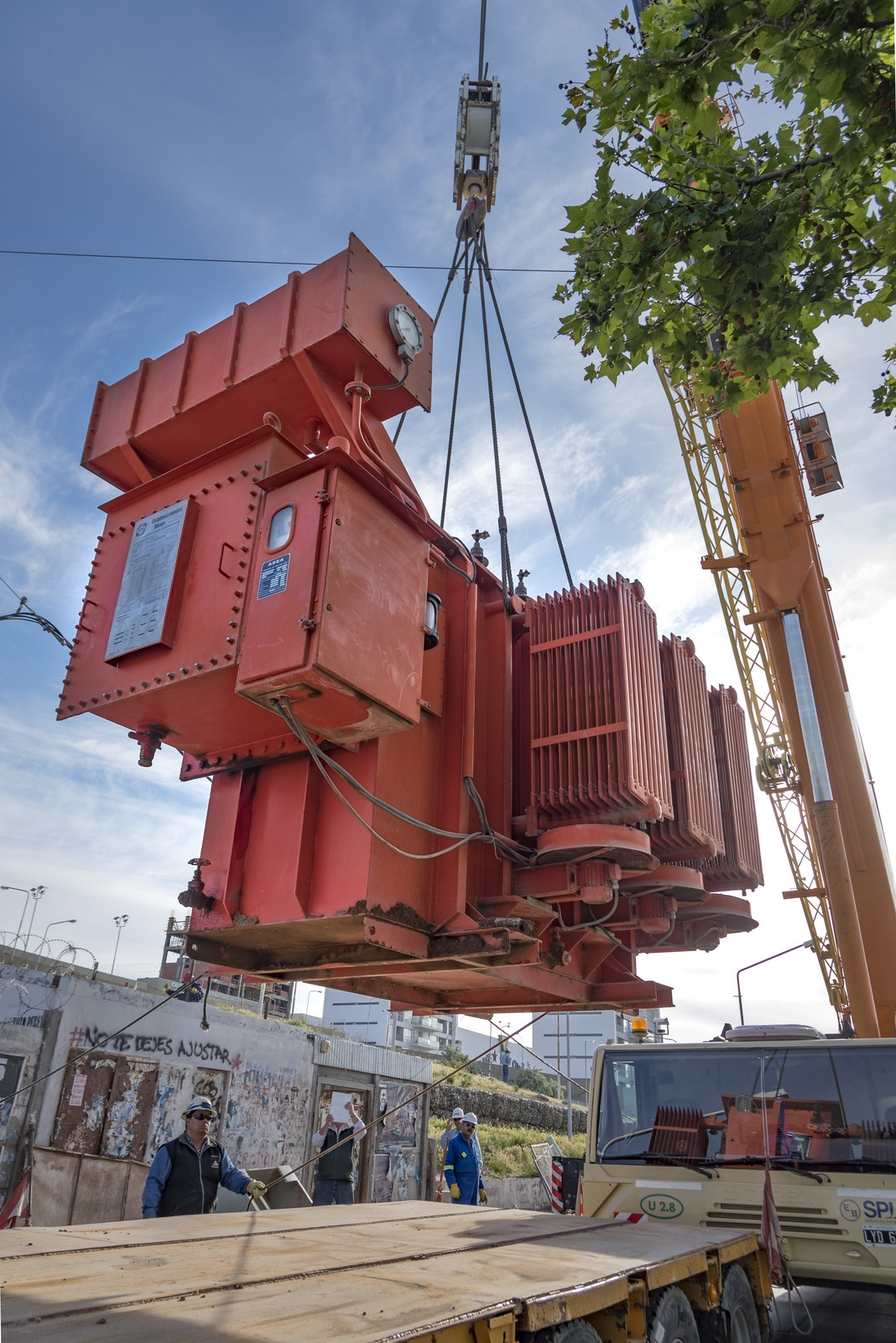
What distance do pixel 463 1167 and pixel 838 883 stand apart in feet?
17.8

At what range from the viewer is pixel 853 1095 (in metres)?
5.67

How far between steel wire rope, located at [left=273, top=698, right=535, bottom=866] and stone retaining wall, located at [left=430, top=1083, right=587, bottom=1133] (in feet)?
46.3

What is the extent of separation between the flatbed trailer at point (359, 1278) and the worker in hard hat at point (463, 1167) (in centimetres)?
513

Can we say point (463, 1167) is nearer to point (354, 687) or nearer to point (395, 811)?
point (395, 811)

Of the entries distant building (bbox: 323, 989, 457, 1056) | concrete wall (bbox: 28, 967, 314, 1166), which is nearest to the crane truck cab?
concrete wall (bbox: 28, 967, 314, 1166)

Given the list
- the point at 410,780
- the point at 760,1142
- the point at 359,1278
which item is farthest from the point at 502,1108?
the point at 359,1278

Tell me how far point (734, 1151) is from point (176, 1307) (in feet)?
14.0

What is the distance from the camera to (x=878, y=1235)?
203 inches

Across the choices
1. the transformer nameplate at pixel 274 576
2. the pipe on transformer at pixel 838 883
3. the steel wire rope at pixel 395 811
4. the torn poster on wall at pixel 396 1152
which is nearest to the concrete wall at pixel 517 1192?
the torn poster on wall at pixel 396 1152

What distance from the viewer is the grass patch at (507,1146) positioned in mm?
19372

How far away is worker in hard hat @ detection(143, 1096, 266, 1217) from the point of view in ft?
20.0

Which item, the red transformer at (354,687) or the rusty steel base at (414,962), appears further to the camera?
the rusty steel base at (414,962)

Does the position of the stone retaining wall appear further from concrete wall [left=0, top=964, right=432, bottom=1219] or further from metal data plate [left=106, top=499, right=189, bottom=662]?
metal data plate [left=106, top=499, right=189, bottom=662]

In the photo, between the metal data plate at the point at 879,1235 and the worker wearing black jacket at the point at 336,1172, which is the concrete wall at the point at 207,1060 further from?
the metal data plate at the point at 879,1235
